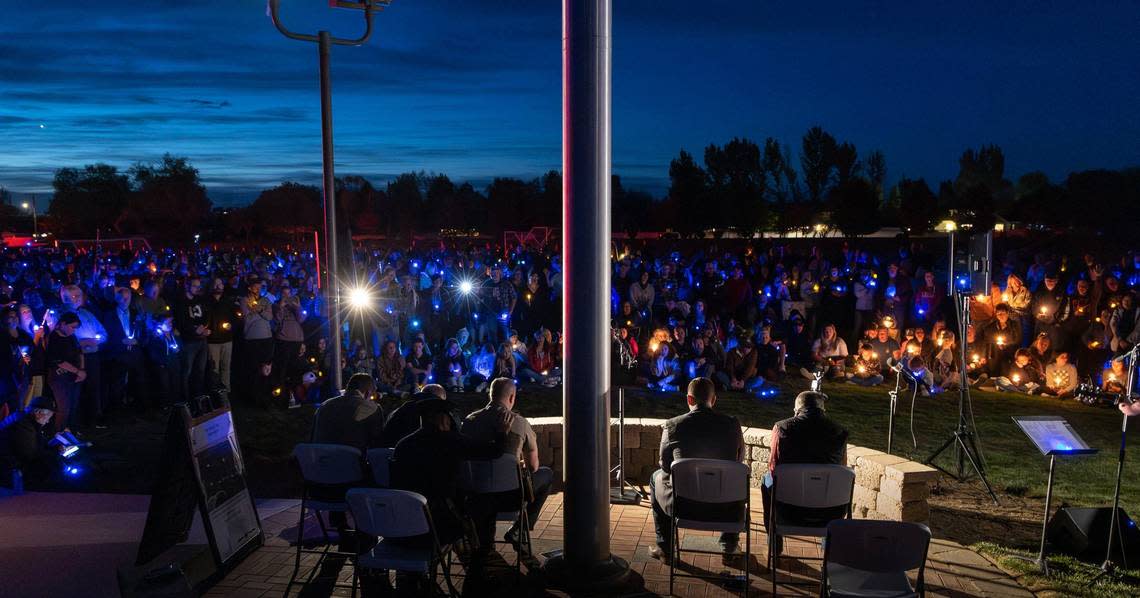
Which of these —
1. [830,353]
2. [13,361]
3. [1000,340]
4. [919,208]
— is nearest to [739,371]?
[830,353]

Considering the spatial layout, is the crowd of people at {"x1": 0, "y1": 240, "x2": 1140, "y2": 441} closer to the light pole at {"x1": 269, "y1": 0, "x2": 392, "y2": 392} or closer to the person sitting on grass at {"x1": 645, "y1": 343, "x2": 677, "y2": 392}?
the person sitting on grass at {"x1": 645, "y1": 343, "x2": 677, "y2": 392}

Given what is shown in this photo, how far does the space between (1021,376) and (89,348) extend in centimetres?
1277

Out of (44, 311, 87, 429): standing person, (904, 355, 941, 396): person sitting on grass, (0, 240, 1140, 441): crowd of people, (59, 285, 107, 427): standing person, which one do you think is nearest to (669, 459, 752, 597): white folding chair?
(0, 240, 1140, 441): crowd of people

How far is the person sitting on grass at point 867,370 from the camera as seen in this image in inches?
498

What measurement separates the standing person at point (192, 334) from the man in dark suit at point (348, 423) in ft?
16.4

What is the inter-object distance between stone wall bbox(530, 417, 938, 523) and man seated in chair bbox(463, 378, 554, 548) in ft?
4.39

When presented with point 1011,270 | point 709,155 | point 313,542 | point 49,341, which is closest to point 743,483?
point 313,542

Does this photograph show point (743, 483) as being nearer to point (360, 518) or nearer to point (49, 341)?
point (360, 518)

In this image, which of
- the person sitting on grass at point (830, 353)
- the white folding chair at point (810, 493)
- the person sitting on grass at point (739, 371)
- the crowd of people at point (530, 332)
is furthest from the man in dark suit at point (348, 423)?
the person sitting on grass at point (830, 353)

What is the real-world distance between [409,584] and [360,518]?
0.86 meters

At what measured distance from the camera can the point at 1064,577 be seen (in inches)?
223

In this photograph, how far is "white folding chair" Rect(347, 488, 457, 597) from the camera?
473cm

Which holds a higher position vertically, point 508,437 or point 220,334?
point 220,334

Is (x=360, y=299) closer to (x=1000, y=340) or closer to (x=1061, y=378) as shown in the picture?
(x=1000, y=340)
